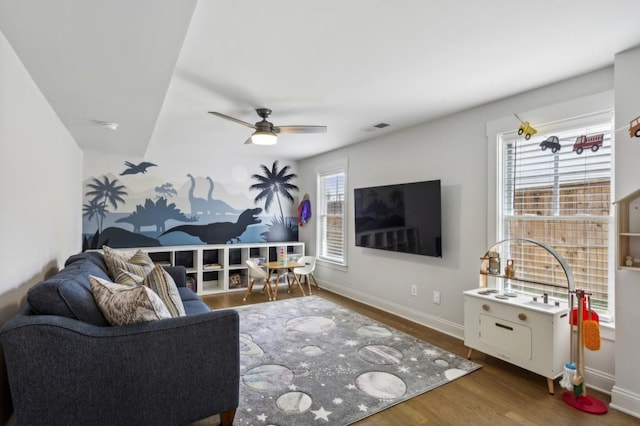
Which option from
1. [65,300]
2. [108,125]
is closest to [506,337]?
[65,300]

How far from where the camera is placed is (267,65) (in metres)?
A: 2.42

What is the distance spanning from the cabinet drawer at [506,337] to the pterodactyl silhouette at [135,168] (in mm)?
4961

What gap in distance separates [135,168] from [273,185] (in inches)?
89.4

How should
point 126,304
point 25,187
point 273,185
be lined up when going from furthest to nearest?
point 273,185 → point 25,187 → point 126,304

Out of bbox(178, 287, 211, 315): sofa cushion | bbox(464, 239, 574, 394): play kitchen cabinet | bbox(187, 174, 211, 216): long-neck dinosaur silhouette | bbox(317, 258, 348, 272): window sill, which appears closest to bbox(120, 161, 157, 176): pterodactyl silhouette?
bbox(187, 174, 211, 216): long-neck dinosaur silhouette

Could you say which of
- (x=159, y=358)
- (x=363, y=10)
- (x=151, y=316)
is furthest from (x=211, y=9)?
(x=159, y=358)

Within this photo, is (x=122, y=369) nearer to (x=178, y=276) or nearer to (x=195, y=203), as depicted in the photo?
(x=178, y=276)

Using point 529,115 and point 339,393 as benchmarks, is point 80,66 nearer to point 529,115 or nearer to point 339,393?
point 339,393

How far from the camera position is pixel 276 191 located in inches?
246

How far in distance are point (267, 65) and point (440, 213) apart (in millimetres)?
2314

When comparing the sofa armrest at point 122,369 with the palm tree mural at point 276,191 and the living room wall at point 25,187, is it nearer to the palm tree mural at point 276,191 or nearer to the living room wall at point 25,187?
the living room wall at point 25,187

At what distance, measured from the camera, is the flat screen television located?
→ 144 inches

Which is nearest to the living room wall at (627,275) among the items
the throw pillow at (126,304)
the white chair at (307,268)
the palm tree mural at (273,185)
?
the throw pillow at (126,304)

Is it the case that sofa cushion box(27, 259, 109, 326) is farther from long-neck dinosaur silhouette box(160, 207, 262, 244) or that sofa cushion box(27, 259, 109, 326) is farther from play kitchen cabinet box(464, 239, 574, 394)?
long-neck dinosaur silhouette box(160, 207, 262, 244)
